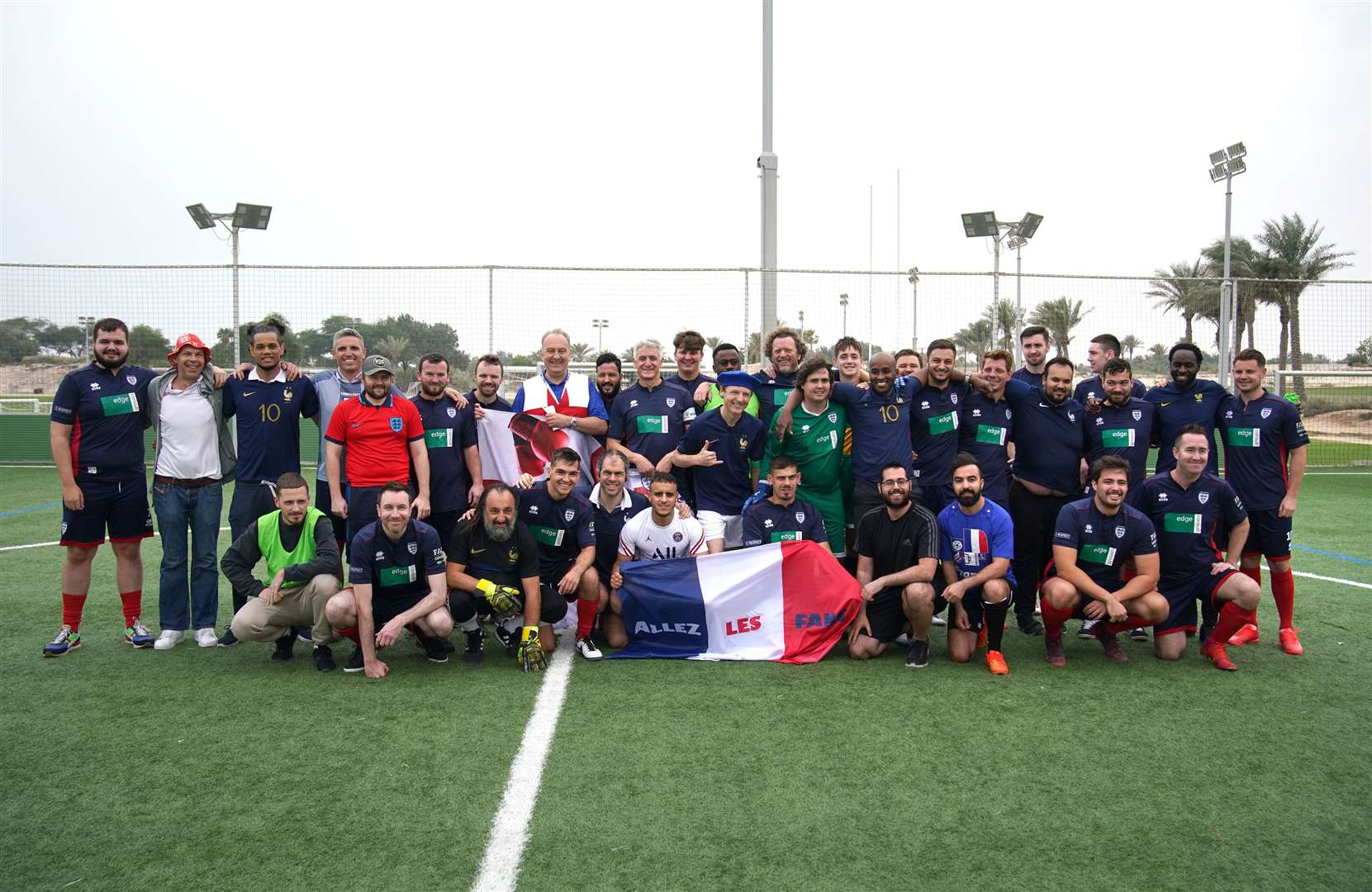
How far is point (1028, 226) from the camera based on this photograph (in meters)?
11.9

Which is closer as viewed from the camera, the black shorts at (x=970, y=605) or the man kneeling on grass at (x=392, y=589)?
the man kneeling on grass at (x=392, y=589)

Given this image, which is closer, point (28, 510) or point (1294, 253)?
point (28, 510)

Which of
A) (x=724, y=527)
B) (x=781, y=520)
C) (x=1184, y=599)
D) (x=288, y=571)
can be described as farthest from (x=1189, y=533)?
(x=288, y=571)

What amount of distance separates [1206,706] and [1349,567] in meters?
4.71

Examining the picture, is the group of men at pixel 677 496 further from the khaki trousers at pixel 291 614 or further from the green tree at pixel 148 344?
the green tree at pixel 148 344

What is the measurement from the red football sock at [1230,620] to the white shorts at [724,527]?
9.54 feet

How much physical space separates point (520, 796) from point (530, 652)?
68.3 inches

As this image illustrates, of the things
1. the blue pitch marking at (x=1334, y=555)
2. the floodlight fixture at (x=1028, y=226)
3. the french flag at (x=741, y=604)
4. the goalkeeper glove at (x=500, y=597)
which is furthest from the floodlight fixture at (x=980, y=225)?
the goalkeeper glove at (x=500, y=597)

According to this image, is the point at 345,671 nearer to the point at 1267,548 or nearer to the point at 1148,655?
the point at 1148,655

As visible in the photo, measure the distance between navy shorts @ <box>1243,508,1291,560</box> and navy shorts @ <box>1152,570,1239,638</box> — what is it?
727mm

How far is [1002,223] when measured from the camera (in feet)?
38.1

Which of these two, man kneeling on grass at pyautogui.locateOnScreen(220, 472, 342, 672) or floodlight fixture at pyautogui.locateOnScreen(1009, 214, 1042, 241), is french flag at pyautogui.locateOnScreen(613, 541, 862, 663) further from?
floodlight fixture at pyautogui.locateOnScreen(1009, 214, 1042, 241)

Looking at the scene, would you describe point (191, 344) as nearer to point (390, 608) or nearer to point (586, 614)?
point (390, 608)

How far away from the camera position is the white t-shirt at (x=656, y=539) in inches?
229
